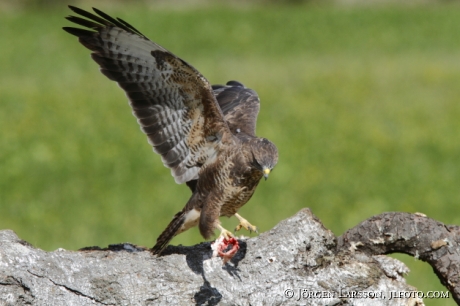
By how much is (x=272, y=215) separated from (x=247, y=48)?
17725 millimetres

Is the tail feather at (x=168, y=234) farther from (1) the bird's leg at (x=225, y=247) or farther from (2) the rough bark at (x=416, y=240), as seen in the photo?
(2) the rough bark at (x=416, y=240)

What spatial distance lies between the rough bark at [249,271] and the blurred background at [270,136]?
4.03 metres

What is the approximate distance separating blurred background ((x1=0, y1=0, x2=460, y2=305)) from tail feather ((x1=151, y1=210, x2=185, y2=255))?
14.0ft

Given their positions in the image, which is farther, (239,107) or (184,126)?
(239,107)

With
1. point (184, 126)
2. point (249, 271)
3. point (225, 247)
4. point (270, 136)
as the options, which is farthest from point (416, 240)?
point (270, 136)

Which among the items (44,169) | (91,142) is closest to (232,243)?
(44,169)

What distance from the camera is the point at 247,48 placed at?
3158 cm

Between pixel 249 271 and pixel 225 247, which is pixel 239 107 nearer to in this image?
pixel 225 247

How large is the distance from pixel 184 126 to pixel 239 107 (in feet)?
3.68

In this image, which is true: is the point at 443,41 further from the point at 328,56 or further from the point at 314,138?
the point at 314,138

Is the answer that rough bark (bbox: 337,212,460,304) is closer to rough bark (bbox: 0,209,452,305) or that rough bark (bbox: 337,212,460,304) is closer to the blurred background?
rough bark (bbox: 0,209,452,305)

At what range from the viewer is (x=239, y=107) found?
822cm

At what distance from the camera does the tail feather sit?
260 inches

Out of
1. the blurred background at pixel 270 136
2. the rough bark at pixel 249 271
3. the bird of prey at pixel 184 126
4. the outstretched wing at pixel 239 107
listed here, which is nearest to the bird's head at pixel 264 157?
the bird of prey at pixel 184 126
